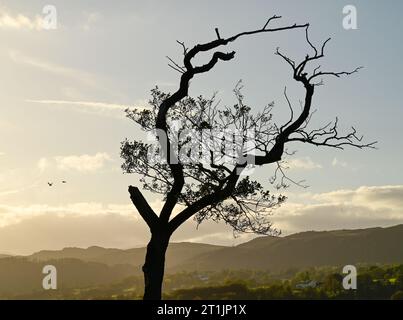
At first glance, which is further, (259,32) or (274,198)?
(274,198)

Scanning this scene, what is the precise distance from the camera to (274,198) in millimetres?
26375

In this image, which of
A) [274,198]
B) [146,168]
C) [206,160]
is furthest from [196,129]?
[274,198]

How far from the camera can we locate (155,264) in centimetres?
2367

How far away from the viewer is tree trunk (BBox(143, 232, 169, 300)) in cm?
2358

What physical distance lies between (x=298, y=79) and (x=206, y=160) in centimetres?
572

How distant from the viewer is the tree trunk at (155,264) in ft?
77.4
